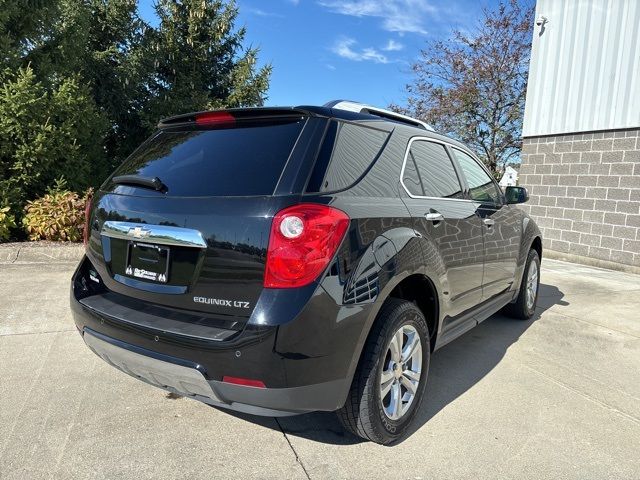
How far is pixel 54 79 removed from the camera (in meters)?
8.31

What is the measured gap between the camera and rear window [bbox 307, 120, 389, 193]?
2.24m

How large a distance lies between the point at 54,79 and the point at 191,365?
8089 millimetres

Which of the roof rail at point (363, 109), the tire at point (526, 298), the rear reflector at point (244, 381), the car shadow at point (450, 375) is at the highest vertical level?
the roof rail at point (363, 109)

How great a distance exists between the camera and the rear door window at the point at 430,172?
2957 mm

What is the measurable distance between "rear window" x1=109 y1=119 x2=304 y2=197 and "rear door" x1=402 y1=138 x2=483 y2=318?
2.80ft

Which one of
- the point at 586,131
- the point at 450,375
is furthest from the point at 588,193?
the point at 450,375

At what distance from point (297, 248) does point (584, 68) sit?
950 centimetres

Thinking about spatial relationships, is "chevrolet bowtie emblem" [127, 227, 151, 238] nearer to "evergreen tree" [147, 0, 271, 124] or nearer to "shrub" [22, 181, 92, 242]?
"shrub" [22, 181, 92, 242]

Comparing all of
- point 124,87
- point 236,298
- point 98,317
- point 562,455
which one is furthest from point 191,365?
point 124,87

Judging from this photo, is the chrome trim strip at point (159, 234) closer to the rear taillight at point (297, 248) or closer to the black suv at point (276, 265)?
the black suv at point (276, 265)

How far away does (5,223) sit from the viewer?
7.24m

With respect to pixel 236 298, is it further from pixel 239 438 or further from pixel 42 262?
pixel 42 262

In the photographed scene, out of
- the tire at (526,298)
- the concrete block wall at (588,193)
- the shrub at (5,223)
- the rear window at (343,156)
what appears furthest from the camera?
the concrete block wall at (588,193)

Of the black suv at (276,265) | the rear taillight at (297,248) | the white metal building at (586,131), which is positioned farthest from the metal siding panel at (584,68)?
the rear taillight at (297,248)
